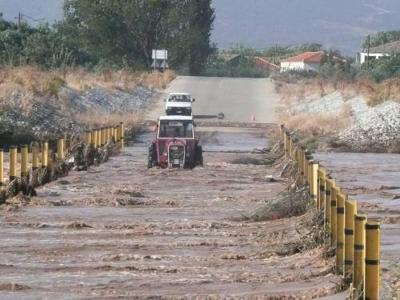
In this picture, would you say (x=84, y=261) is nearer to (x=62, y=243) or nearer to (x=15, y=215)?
(x=62, y=243)

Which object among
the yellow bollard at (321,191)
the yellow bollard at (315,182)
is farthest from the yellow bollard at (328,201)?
the yellow bollard at (315,182)

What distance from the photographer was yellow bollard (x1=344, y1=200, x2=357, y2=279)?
498 inches

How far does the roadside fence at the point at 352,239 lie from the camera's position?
11133mm

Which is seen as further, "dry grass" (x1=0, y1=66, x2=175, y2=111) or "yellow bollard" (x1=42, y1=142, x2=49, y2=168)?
"dry grass" (x1=0, y1=66, x2=175, y2=111)

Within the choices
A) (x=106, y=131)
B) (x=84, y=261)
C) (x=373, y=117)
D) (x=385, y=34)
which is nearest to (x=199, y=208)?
(x=84, y=261)

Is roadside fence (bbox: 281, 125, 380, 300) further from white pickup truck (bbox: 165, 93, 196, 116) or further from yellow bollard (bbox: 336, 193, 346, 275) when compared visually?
white pickup truck (bbox: 165, 93, 196, 116)

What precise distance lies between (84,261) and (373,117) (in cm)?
3399

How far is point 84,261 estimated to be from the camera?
16.2 metres

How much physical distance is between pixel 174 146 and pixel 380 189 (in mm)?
7028

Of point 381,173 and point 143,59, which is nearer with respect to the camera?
point 381,173

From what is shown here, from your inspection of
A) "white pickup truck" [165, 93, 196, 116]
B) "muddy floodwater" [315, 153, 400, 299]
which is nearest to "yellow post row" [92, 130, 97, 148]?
"muddy floodwater" [315, 153, 400, 299]

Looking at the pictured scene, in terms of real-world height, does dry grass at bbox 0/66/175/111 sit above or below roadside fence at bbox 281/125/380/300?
above

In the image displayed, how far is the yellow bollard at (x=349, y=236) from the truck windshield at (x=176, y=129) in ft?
67.3

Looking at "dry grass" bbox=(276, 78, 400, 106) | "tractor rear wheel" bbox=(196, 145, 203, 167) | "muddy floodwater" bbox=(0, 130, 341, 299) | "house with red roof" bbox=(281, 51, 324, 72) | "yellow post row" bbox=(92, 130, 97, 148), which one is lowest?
"muddy floodwater" bbox=(0, 130, 341, 299)
